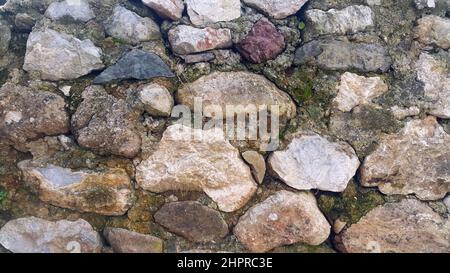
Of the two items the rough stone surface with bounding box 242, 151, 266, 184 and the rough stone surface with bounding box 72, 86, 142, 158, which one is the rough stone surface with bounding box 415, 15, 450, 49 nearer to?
the rough stone surface with bounding box 242, 151, 266, 184

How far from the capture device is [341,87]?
7.92 ft

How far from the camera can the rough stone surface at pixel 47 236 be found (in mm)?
2219

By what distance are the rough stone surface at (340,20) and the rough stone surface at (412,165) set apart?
0.66 meters

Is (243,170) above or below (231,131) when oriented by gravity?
below

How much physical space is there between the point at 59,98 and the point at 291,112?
131cm

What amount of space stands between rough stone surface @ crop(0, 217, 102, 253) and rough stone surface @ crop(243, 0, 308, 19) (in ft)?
5.22

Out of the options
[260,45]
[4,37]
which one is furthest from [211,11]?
[4,37]

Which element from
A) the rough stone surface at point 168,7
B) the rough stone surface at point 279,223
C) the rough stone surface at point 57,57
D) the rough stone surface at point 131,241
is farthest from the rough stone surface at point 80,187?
the rough stone surface at point 168,7

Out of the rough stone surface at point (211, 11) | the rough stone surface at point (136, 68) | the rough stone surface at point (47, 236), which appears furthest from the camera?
the rough stone surface at point (211, 11)

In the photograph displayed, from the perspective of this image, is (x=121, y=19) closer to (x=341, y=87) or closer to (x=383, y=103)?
(x=341, y=87)

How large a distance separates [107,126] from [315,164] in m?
1.17

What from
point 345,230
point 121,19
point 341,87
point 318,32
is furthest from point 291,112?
point 121,19

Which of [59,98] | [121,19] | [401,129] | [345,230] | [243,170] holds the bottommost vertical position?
[345,230]

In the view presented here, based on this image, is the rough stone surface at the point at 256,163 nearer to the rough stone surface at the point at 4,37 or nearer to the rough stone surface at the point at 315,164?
the rough stone surface at the point at 315,164
